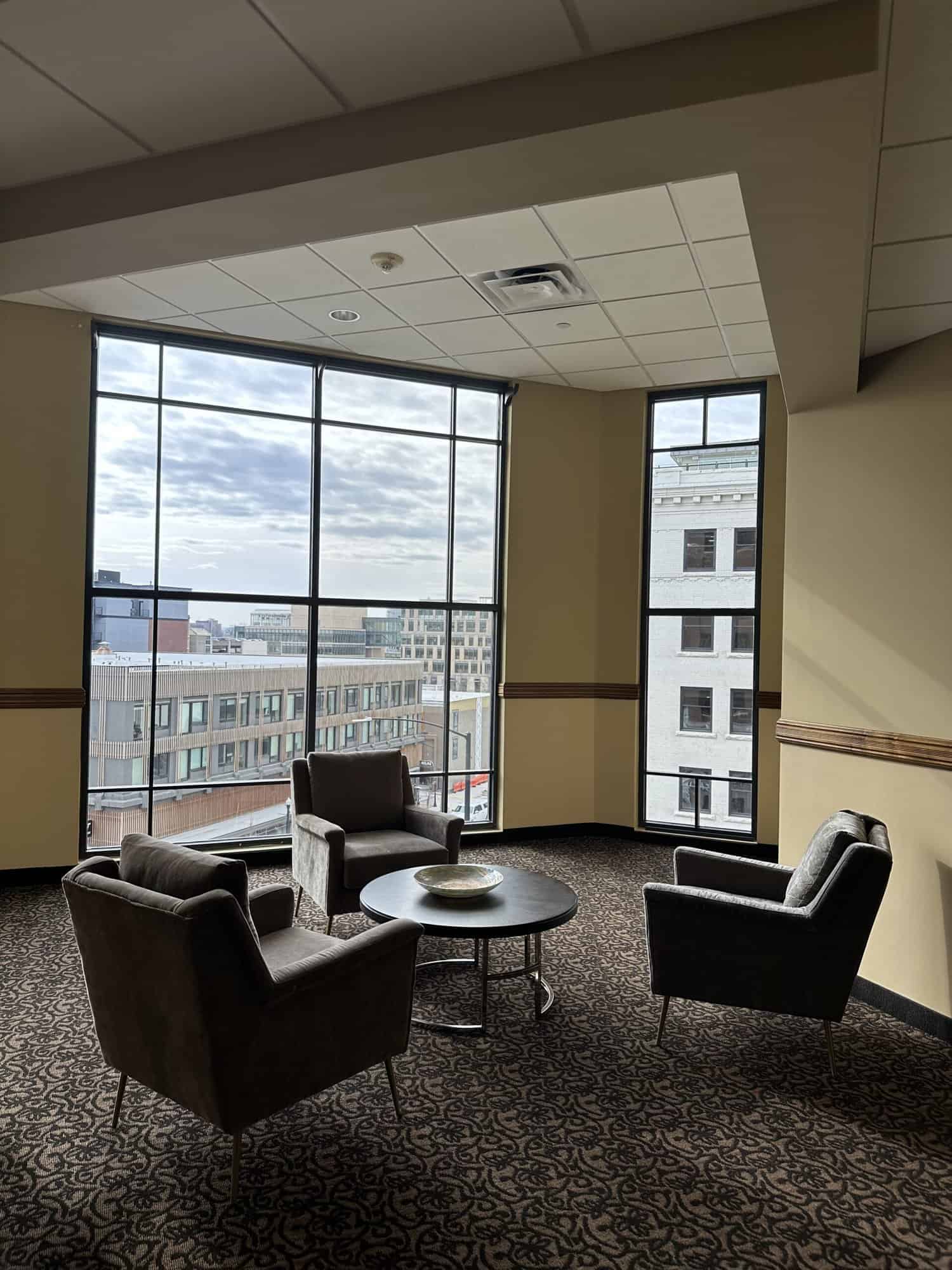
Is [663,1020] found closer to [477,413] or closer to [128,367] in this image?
[477,413]

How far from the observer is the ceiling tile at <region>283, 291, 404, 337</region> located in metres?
5.29

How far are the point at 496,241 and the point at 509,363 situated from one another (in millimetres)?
2052

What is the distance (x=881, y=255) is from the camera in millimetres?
3471

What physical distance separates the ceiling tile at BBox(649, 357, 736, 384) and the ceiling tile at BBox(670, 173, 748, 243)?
2.02 m

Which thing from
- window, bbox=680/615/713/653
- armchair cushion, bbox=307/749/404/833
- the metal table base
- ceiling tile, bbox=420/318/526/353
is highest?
ceiling tile, bbox=420/318/526/353

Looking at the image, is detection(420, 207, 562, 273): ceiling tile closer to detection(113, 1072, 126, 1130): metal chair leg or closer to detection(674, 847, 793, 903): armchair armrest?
detection(674, 847, 793, 903): armchair armrest

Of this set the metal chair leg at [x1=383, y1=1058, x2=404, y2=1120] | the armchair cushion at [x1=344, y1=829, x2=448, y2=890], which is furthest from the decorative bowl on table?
the metal chair leg at [x1=383, y1=1058, x2=404, y2=1120]

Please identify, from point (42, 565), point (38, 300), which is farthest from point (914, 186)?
point (42, 565)

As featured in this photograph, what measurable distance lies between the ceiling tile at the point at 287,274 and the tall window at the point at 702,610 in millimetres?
3041

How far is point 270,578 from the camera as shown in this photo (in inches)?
248

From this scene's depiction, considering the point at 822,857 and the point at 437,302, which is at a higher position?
the point at 437,302

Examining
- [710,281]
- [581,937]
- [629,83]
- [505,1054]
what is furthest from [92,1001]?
[710,281]

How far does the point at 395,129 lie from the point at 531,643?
15.4 feet

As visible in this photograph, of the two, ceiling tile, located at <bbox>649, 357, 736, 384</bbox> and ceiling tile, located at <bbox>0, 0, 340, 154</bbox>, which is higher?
ceiling tile, located at <bbox>649, 357, 736, 384</bbox>
